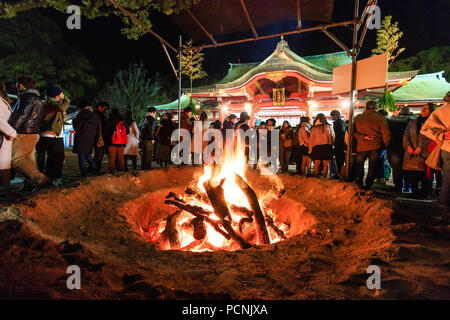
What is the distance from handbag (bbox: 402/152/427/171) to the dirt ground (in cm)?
125

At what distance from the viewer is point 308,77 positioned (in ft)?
37.9

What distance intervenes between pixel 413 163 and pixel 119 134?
650 cm

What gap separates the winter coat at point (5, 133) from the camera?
10.9 feet

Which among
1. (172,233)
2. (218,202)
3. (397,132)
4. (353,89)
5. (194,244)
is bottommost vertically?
(194,244)

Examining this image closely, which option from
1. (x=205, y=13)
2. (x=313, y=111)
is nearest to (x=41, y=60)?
(x=205, y=13)

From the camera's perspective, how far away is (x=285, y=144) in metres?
7.41

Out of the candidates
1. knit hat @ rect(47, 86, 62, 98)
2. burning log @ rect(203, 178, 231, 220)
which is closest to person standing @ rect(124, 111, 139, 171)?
knit hat @ rect(47, 86, 62, 98)

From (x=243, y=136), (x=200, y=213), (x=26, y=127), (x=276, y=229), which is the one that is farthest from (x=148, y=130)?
(x=276, y=229)

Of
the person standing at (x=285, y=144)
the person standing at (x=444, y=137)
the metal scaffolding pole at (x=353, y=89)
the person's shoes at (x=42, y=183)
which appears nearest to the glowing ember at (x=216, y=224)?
the metal scaffolding pole at (x=353, y=89)

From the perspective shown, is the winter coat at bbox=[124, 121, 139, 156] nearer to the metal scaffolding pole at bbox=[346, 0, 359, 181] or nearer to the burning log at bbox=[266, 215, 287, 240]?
the burning log at bbox=[266, 215, 287, 240]

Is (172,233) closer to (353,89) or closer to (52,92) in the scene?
(52,92)

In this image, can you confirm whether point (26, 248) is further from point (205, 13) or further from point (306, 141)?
point (306, 141)

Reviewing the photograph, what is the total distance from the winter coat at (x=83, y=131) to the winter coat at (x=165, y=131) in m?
2.17

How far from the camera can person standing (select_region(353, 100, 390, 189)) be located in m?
4.71
